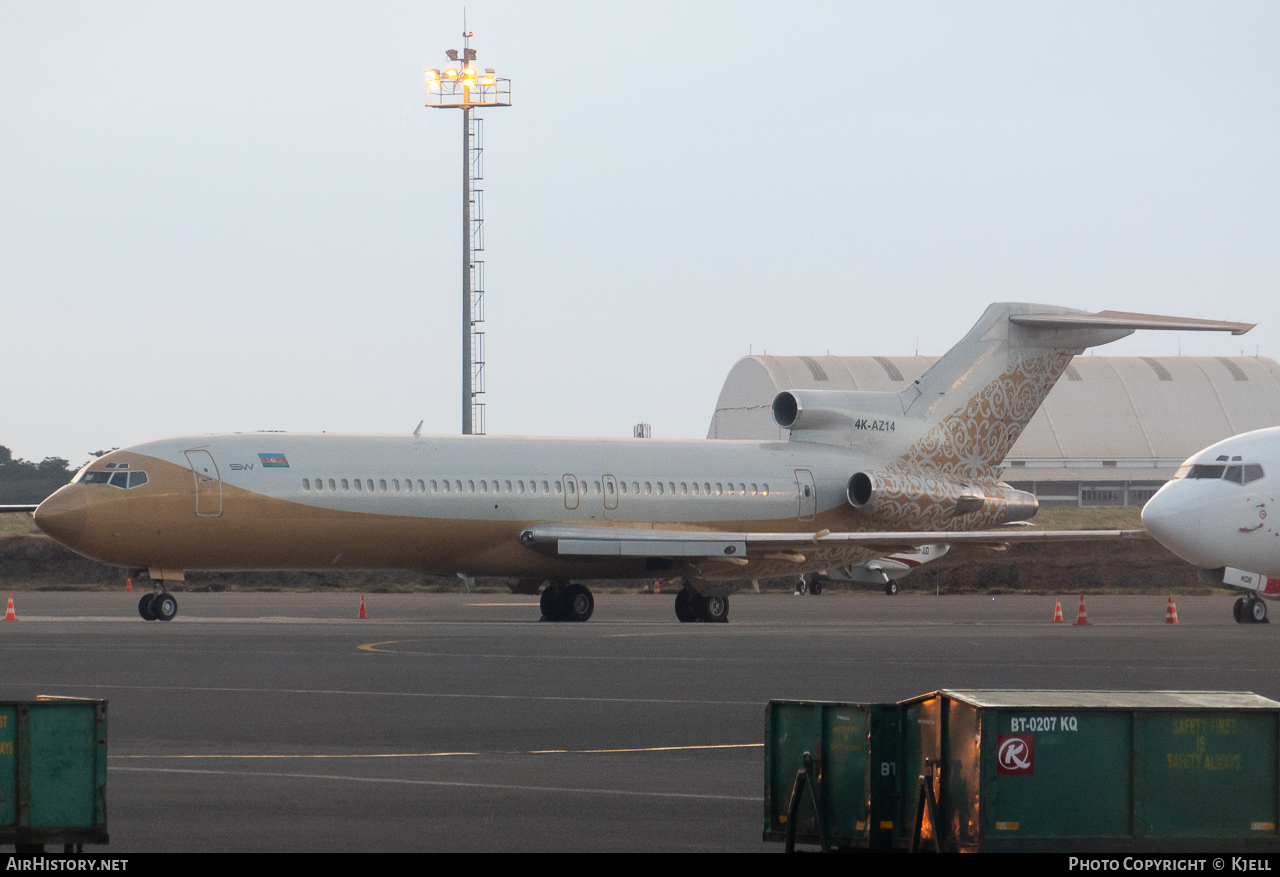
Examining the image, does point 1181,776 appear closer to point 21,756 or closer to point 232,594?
point 21,756

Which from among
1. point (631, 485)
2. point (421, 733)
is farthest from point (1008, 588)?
point (421, 733)

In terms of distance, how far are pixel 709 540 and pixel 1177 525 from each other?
9392mm

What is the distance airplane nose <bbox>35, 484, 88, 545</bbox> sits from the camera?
30812 mm

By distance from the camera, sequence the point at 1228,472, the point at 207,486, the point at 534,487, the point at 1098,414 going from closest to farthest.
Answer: the point at 207,486
the point at 1228,472
the point at 534,487
the point at 1098,414

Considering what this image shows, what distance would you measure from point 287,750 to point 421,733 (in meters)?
1.41

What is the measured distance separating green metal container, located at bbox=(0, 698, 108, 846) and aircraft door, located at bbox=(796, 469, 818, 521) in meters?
30.7

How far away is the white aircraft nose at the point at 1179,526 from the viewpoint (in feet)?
104

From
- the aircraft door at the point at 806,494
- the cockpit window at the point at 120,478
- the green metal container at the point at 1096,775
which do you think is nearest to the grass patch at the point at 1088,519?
the aircraft door at the point at 806,494

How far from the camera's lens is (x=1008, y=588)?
56.7 metres

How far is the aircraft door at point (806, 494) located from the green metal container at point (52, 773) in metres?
30.7

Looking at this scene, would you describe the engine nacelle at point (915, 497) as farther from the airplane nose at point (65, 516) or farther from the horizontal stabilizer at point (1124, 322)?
the airplane nose at point (65, 516)

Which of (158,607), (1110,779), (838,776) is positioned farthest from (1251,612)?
(1110,779)

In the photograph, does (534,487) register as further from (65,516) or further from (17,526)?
(17,526)

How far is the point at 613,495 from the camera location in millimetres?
35781
